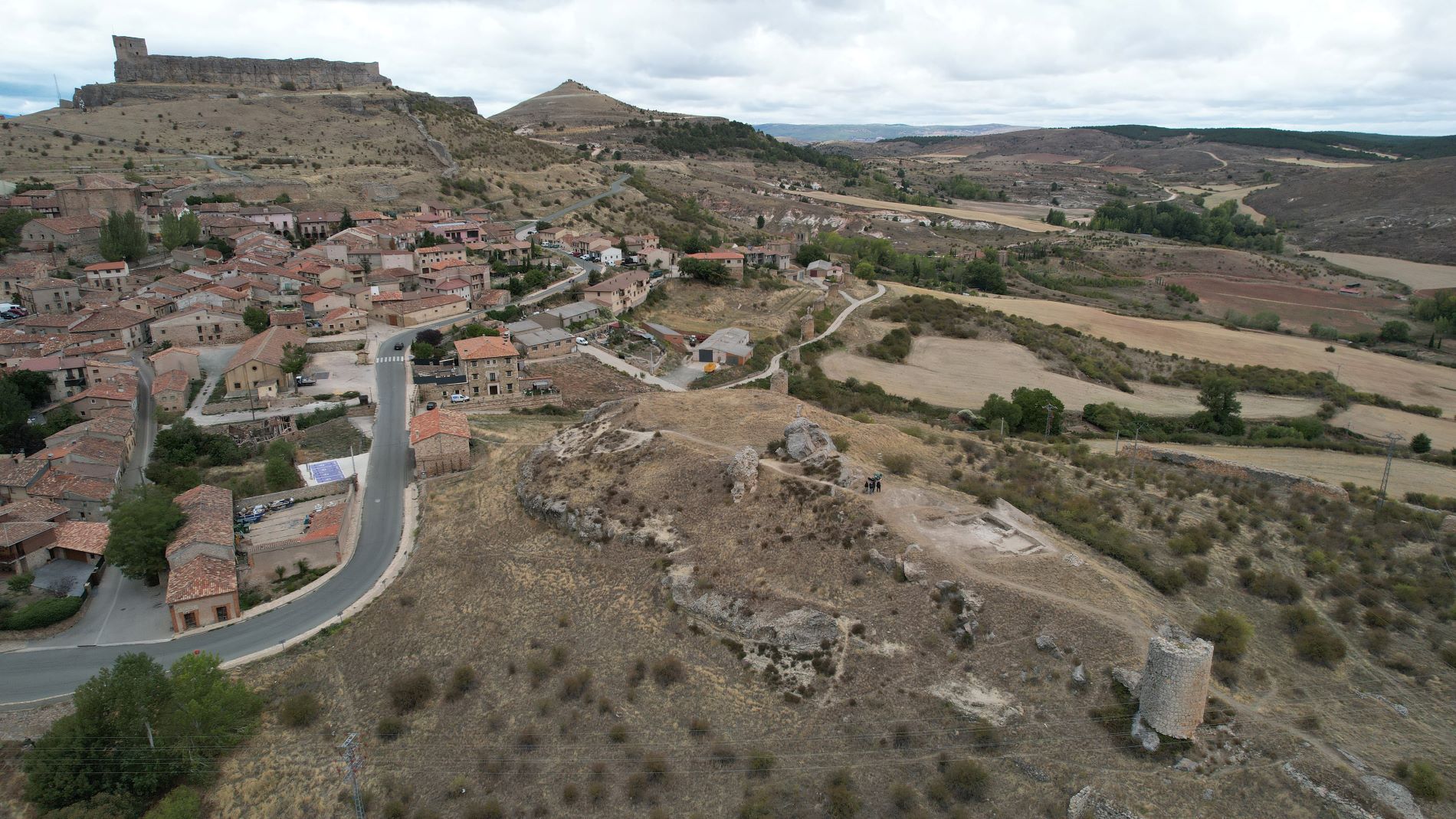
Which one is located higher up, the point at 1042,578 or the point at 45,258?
the point at 45,258

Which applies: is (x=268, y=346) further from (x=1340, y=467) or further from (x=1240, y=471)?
(x=1340, y=467)

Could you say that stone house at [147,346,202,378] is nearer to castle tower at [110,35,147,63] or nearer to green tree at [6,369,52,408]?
green tree at [6,369,52,408]

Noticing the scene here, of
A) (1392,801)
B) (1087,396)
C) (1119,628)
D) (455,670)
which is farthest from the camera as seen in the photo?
(1087,396)

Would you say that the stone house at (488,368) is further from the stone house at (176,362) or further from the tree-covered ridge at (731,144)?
the tree-covered ridge at (731,144)

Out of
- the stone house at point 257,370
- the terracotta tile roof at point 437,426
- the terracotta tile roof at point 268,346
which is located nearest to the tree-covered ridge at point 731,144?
the terracotta tile roof at point 268,346

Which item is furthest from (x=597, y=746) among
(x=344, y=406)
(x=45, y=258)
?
(x=45, y=258)

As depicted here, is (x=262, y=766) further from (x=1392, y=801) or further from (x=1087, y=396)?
(x=1087, y=396)

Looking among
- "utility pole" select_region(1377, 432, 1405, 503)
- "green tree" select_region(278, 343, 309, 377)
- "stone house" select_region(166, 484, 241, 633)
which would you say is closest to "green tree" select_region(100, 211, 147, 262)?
"green tree" select_region(278, 343, 309, 377)
